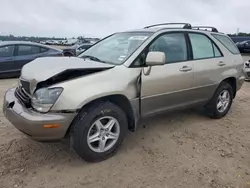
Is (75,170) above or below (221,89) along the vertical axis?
below

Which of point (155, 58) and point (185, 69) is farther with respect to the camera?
point (185, 69)

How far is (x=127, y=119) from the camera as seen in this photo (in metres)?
3.46

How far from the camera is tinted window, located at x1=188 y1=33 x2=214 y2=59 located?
13.9 ft

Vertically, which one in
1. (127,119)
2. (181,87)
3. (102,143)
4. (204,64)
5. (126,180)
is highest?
(204,64)

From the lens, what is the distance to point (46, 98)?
2.80 metres

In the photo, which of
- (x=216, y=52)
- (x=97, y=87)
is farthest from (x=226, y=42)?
(x=97, y=87)

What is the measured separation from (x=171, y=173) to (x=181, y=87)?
1.42 metres

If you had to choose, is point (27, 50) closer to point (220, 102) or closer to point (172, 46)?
point (172, 46)

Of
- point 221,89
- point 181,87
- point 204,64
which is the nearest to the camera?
point 181,87

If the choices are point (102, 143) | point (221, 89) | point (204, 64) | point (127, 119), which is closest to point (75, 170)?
point (102, 143)

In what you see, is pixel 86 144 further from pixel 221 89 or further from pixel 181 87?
pixel 221 89

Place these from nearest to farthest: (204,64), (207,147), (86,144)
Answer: (86,144) → (207,147) → (204,64)

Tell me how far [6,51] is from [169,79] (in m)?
7.00

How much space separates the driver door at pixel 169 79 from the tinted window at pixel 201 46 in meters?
0.21
